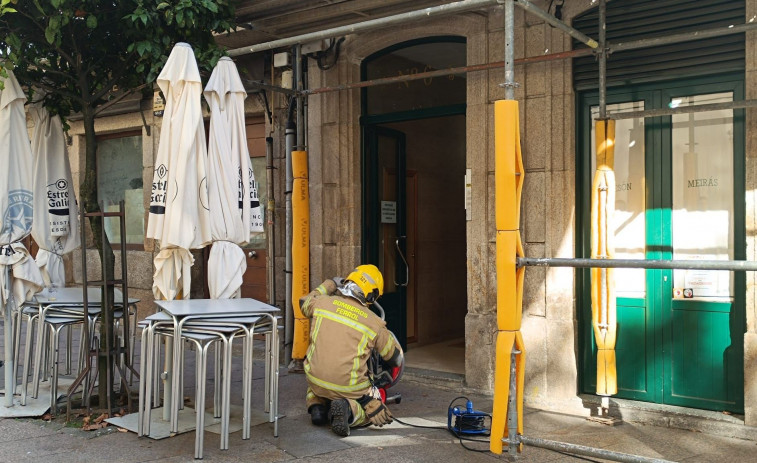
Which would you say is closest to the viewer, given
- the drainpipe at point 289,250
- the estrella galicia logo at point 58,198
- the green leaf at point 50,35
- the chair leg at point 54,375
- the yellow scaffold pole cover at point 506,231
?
the yellow scaffold pole cover at point 506,231

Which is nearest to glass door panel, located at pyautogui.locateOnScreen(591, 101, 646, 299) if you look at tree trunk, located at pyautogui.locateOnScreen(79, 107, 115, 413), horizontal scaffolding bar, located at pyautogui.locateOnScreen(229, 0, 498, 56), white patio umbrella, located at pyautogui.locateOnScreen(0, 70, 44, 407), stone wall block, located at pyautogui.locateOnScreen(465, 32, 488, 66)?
stone wall block, located at pyautogui.locateOnScreen(465, 32, 488, 66)

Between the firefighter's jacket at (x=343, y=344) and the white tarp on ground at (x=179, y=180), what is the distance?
1.16 m

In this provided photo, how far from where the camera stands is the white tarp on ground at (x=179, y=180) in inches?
232

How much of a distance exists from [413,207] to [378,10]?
2920 millimetres

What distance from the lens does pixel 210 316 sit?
17.9 ft

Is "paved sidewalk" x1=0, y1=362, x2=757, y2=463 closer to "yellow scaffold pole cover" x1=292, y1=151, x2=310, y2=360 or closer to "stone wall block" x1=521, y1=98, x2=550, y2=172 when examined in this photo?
"yellow scaffold pole cover" x1=292, y1=151, x2=310, y2=360

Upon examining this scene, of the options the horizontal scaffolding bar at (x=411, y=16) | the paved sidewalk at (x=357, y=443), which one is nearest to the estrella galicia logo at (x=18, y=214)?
the paved sidewalk at (x=357, y=443)

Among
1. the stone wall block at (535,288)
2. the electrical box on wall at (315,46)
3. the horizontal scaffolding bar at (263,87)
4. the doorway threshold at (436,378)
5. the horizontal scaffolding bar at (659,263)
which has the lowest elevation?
the doorway threshold at (436,378)

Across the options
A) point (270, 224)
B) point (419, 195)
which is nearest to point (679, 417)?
point (419, 195)

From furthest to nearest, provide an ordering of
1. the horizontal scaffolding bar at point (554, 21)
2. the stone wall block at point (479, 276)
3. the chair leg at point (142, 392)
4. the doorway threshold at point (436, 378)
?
the doorway threshold at point (436, 378), the stone wall block at point (479, 276), the chair leg at point (142, 392), the horizontal scaffolding bar at point (554, 21)

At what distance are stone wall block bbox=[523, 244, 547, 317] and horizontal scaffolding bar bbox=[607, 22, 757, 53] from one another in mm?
1898

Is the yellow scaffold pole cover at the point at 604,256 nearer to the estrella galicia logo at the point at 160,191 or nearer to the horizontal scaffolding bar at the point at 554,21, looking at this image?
the horizontal scaffolding bar at the point at 554,21

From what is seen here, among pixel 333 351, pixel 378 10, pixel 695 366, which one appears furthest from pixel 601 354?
pixel 378 10

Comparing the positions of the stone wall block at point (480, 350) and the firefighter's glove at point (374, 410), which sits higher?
the stone wall block at point (480, 350)
